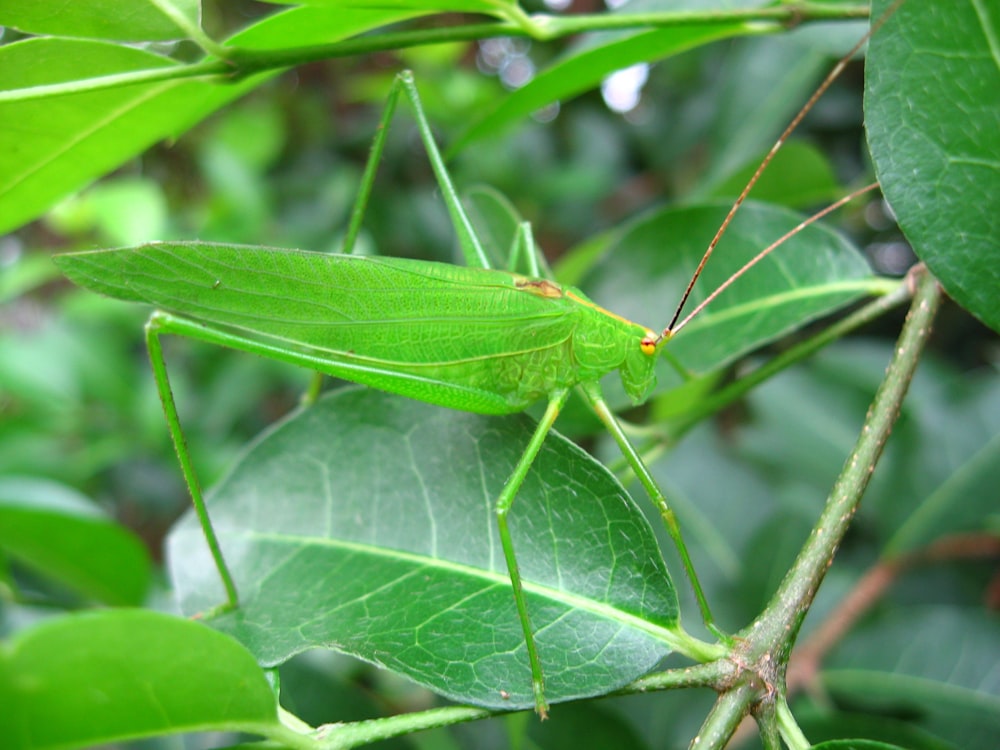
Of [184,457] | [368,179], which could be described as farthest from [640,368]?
[184,457]

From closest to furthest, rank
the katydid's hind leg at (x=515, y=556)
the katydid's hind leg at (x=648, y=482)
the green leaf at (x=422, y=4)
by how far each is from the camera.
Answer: the katydid's hind leg at (x=515, y=556)
the green leaf at (x=422, y=4)
the katydid's hind leg at (x=648, y=482)

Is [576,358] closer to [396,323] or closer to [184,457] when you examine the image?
[396,323]

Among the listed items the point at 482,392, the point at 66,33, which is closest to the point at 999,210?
the point at 482,392

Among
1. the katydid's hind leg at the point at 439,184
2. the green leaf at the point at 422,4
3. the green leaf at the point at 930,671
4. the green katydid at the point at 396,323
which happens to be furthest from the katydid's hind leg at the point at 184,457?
the green leaf at the point at 930,671

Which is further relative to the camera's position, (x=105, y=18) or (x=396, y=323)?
(x=396, y=323)

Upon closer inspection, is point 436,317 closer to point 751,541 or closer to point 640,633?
point 640,633

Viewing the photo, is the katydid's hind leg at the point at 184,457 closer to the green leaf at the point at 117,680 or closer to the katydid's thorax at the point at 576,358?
Result: the green leaf at the point at 117,680
